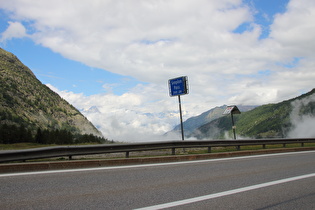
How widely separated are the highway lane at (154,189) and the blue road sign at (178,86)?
8.98 m

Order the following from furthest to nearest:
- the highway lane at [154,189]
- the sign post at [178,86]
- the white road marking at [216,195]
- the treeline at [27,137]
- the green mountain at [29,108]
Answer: the green mountain at [29,108] < the treeline at [27,137] < the sign post at [178,86] < the highway lane at [154,189] < the white road marking at [216,195]

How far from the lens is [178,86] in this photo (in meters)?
17.4

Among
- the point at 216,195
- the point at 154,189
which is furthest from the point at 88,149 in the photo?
the point at 216,195

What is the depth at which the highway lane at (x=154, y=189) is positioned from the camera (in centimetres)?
498

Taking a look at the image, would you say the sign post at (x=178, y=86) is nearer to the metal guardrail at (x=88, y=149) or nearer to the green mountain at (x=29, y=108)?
the metal guardrail at (x=88, y=149)

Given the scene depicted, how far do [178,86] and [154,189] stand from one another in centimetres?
1179

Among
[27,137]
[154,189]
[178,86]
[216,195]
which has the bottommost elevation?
[216,195]

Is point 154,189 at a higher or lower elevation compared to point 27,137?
lower

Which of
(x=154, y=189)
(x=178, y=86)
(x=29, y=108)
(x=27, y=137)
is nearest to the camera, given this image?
(x=154, y=189)

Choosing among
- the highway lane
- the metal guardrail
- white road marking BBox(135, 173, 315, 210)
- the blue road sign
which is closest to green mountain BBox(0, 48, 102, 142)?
the blue road sign

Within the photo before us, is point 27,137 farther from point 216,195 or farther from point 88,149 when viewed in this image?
point 216,195

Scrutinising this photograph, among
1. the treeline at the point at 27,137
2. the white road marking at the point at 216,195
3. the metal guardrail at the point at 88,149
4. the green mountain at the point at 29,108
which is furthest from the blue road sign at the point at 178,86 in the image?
the green mountain at the point at 29,108

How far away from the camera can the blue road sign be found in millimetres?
17172

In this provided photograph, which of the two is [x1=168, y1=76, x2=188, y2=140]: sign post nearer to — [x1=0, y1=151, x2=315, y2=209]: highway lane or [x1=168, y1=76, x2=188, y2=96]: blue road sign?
[x1=168, y1=76, x2=188, y2=96]: blue road sign
